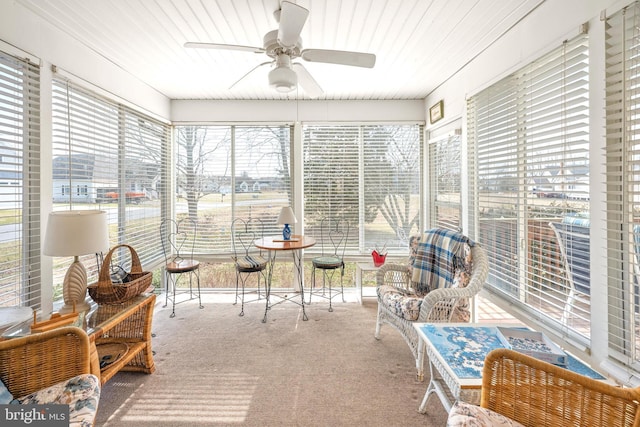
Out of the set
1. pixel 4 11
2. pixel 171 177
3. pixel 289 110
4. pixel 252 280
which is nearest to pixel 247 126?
pixel 289 110

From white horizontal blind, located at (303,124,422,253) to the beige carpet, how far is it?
137 centimetres

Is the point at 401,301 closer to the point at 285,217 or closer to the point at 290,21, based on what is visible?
the point at 285,217

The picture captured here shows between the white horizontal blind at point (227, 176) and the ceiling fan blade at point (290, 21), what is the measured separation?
96.4 inches

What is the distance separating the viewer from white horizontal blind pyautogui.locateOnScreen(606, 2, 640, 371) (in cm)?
144

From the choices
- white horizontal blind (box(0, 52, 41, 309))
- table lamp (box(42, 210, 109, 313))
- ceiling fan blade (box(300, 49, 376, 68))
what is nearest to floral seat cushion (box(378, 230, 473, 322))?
ceiling fan blade (box(300, 49, 376, 68))

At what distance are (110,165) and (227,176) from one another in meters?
1.43

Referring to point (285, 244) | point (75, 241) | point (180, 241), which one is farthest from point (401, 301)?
point (180, 241)

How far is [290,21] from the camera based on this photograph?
158cm

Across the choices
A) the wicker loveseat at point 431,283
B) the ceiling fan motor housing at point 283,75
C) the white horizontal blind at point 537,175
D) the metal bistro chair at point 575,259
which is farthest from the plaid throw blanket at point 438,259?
the ceiling fan motor housing at point 283,75

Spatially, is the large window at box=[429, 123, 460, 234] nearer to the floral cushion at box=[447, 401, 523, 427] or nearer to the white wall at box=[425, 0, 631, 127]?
the white wall at box=[425, 0, 631, 127]

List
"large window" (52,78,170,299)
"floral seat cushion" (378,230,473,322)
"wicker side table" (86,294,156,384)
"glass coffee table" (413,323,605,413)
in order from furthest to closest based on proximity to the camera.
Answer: "large window" (52,78,170,299)
"floral seat cushion" (378,230,473,322)
"wicker side table" (86,294,156,384)
"glass coffee table" (413,323,605,413)

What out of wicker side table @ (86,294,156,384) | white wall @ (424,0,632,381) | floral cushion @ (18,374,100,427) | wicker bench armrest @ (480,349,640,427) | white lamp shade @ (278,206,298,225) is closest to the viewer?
wicker bench armrest @ (480,349,640,427)

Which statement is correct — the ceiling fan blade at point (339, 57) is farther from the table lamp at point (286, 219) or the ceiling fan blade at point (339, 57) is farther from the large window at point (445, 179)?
the table lamp at point (286, 219)

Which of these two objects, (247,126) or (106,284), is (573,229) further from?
(247,126)
